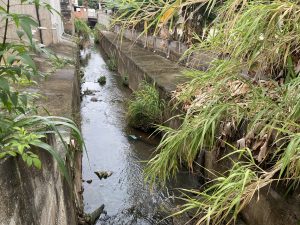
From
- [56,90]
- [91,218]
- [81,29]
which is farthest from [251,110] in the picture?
[81,29]

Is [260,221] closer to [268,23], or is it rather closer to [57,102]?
[268,23]

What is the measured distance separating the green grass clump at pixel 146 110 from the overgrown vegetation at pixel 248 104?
7.49 feet

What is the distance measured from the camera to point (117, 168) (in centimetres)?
480

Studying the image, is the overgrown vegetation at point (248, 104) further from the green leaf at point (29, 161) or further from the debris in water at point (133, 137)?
the debris in water at point (133, 137)

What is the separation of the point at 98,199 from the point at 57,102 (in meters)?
1.45

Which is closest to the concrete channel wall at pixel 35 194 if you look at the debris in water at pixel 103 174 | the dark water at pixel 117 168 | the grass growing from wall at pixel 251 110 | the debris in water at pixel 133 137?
the grass growing from wall at pixel 251 110

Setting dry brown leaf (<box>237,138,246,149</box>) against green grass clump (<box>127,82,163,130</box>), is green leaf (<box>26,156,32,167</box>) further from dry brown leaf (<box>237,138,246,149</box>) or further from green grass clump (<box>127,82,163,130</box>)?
green grass clump (<box>127,82,163,130</box>)

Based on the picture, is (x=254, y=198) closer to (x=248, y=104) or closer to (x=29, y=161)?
(x=248, y=104)

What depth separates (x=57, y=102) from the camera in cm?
391

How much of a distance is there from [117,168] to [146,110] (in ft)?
4.24

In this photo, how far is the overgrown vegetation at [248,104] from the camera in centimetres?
184

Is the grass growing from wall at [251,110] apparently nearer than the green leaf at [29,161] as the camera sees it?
No

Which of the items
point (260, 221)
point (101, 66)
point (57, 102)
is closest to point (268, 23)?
point (260, 221)

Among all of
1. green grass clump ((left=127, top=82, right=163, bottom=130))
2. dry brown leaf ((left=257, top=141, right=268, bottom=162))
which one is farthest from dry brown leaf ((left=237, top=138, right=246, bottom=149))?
green grass clump ((left=127, top=82, right=163, bottom=130))
